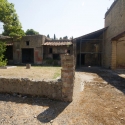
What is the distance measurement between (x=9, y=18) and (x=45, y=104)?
13301mm

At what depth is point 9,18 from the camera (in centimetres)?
1461

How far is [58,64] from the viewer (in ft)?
62.7

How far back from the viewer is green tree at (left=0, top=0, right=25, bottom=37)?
1383cm

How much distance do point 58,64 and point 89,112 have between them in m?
15.5

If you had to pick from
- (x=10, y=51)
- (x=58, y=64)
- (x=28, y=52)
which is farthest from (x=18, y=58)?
(x=58, y=64)

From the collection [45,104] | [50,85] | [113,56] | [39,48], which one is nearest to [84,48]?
[113,56]

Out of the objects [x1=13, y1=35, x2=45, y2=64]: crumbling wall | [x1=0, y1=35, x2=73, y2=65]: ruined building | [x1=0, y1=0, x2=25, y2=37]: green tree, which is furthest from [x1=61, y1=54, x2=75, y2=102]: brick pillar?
[x1=13, y1=35, x2=45, y2=64]: crumbling wall

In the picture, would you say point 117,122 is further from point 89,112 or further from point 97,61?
point 97,61

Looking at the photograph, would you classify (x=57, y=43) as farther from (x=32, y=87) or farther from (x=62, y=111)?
(x=62, y=111)

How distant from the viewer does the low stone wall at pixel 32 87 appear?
469 centimetres

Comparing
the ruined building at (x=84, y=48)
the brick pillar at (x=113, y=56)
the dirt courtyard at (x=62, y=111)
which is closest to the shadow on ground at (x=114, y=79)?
the dirt courtyard at (x=62, y=111)

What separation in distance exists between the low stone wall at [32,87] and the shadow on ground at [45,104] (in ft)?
0.65

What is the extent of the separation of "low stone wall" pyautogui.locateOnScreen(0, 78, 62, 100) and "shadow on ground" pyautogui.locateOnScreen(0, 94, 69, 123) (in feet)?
0.65

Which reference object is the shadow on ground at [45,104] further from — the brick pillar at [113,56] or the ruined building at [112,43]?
the brick pillar at [113,56]
